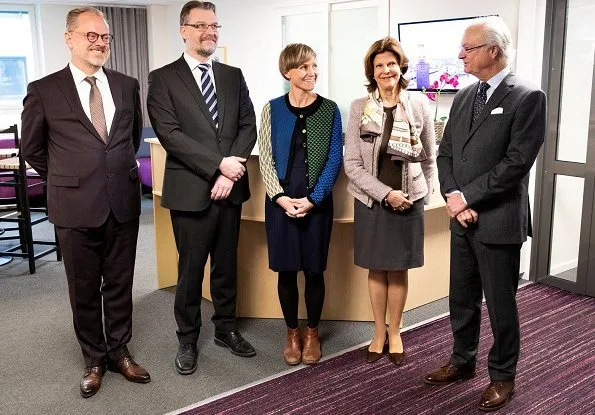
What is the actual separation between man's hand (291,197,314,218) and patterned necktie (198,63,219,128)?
1.69ft

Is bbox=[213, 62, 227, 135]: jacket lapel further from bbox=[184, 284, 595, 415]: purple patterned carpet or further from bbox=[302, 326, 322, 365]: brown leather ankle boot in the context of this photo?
bbox=[184, 284, 595, 415]: purple patterned carpet

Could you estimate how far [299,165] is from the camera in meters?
2.89

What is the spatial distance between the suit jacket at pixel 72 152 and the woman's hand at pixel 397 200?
119 cm

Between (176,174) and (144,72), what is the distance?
6.23 m

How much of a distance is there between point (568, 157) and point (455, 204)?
1914mm

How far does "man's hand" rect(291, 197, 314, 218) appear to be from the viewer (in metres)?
2.85

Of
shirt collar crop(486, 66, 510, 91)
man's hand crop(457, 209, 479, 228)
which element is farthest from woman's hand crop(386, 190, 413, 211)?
shirt collar crop(486, 66, 510, 91)

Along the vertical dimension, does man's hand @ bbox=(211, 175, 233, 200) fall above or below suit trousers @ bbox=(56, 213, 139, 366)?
above

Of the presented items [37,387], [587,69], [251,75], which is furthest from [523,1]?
[251,75]

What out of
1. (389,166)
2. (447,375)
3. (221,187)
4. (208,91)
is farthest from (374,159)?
(447,375)

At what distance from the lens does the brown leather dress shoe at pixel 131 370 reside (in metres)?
2.86

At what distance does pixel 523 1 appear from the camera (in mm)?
4086

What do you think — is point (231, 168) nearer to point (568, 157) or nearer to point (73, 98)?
point (73, 98)

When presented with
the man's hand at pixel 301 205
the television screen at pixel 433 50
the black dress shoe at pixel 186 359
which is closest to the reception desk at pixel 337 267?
the man's hand at pixel 301 205
